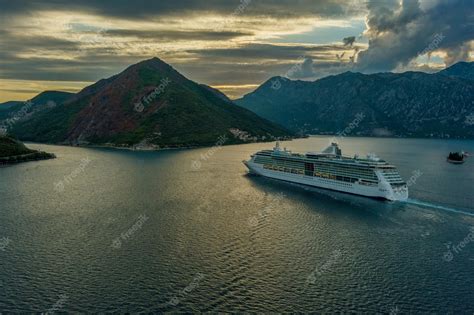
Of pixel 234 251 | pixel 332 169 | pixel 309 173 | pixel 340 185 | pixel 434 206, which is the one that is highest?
pixel 332 169

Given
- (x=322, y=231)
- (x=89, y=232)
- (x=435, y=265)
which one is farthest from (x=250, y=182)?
(x=435, y=265)

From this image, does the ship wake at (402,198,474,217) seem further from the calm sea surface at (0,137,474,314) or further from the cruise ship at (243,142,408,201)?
the cruise ship at (243,142,408,201)

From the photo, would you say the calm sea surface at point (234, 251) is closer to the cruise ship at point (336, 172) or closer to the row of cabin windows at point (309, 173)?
the cruise ship at point (336, 172)

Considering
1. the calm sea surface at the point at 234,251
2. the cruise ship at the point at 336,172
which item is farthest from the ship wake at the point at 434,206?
the cruise ship at the point at 336,172

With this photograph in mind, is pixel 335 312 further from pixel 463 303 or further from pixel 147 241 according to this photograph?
pixel 147 241

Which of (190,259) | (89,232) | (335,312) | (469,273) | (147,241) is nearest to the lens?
(335,312)

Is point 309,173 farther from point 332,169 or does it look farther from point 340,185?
point 340,185

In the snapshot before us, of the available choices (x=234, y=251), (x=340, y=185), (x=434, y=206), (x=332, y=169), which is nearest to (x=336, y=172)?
(x=332, y=169)
